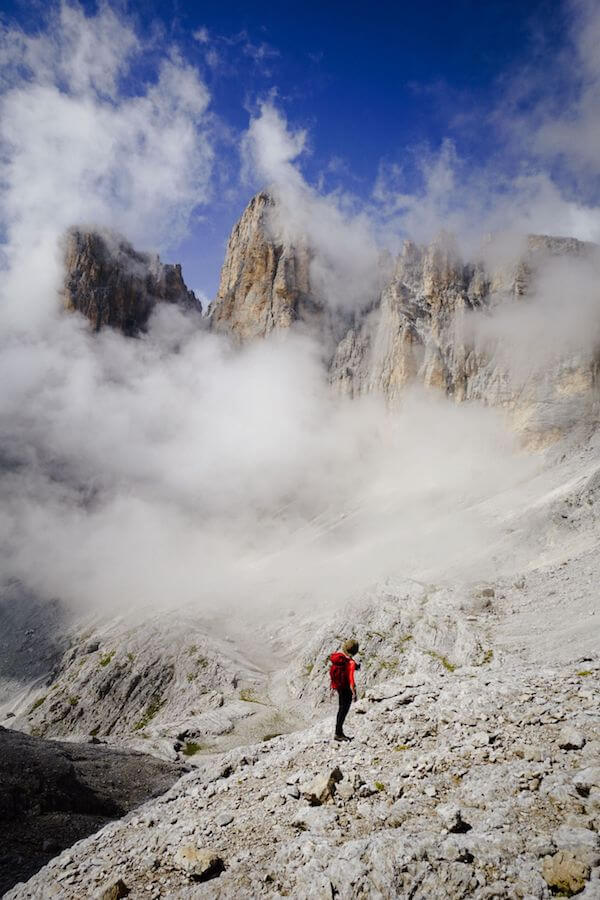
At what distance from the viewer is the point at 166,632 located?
109312mm

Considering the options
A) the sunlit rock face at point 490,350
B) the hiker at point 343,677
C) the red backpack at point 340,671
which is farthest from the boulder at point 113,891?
the sunlit rock face at point 490,350

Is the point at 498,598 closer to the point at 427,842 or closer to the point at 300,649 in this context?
the point at 300,649

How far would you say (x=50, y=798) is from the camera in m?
26.4

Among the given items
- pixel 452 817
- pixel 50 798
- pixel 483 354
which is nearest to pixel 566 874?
pixel 452 817

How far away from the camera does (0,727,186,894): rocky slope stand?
2123cm

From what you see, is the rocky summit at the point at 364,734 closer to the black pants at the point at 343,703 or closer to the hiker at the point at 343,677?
the black pants at the point at 343,703

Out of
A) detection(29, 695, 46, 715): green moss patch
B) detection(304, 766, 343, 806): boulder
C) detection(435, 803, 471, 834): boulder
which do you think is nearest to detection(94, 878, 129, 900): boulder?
detection(304, 766, 343, 806): boulder

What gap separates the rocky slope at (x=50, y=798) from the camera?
836 inches

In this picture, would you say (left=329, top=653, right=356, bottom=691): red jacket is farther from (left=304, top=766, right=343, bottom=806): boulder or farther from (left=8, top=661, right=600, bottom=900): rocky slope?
(left=304, top=766, right=343, bottom=806): boulder

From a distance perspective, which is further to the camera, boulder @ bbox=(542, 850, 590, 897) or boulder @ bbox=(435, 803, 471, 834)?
boulder @ bbox=(435, 803, 471, 834)

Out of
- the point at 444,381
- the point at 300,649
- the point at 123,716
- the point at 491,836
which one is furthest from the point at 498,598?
the point at 444,381

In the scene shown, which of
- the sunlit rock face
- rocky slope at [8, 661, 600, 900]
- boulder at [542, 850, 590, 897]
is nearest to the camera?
boulder at [542, 850, 590, 897]

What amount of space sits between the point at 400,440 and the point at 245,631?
96.5 m

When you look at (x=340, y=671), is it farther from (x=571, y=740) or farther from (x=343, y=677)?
(x=571, y=740)
